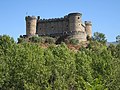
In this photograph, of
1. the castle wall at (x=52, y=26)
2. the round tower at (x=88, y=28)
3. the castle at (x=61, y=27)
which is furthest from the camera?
the round tower at (x=88, y=28)

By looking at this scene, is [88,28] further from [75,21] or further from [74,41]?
[74,41]

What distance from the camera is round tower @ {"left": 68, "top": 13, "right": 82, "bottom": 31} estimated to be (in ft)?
309

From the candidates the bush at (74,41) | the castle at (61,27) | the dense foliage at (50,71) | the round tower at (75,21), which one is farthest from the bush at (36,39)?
the dense foliage at (50,71)

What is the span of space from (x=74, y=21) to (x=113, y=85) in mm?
45761

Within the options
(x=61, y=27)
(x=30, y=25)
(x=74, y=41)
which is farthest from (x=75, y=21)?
(x=30, y=25)

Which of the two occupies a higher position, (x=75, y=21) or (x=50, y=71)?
(x=75, y=21)

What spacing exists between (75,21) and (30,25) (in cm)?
1071

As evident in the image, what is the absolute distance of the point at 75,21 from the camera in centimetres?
9462

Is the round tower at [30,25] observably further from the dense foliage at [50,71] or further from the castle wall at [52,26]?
the dense foliage at [50,71]

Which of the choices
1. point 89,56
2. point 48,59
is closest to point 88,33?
point 89,56

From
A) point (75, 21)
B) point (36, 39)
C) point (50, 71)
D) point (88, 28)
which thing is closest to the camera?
point (50, 71)

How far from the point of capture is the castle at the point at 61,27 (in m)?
93.8

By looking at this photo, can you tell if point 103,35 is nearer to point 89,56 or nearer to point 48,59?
point 89,56

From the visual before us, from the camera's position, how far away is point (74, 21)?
9469cm
